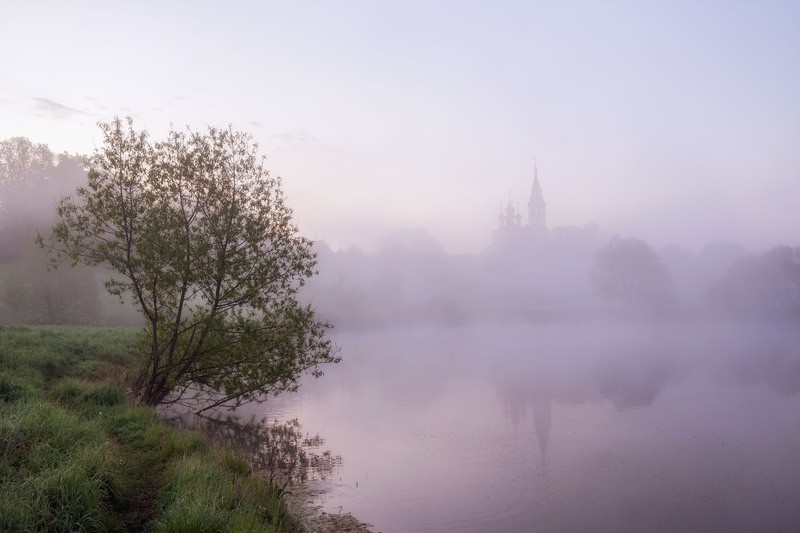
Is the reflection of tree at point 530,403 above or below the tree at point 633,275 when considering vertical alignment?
below

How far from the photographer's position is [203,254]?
→ 1839 centimetres

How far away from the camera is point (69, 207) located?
17875mm

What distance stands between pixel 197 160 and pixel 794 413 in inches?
1332

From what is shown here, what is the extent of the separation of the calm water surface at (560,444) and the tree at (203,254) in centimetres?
529

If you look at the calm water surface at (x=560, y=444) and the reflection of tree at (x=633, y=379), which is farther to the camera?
the reflection of tree at (x=633, y=379)

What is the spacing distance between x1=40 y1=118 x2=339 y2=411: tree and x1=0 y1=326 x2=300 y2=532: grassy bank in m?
3.18

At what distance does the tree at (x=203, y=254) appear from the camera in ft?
60.2

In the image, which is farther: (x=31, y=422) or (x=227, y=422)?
(x=227, y=422)

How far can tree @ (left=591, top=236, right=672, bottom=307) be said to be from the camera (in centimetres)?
11712

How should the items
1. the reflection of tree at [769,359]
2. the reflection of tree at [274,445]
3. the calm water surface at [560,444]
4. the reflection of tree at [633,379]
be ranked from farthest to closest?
the reflection of tree at [769,359]
the reflection of tree at [633,379]
the reflection of tree at [274,445]
the calm water surface at [560,444]

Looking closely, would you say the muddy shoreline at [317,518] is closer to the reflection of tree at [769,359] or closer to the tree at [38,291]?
the reflection of tree at [769,359]

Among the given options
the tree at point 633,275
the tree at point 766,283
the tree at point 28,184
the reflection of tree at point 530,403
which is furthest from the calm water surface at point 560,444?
the tree at point 766,283

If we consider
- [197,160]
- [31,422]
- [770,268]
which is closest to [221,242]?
[197,160]

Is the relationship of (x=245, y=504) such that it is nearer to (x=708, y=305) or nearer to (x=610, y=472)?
(x=610, y=472)
